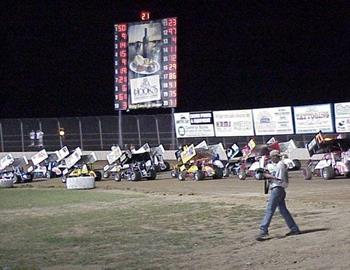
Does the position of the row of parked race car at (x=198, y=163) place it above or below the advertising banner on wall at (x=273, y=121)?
below

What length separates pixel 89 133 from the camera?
178 feet

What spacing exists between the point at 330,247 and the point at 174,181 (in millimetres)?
22998

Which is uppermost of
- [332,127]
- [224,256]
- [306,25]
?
[306,25]

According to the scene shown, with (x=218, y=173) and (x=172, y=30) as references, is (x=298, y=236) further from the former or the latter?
(x=172, y=30)

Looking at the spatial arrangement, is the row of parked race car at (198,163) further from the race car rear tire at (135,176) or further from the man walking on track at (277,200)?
the man walking on track at (277,200)

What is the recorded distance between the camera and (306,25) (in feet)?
211

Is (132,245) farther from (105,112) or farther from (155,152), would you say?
(105,112)

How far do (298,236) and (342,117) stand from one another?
2665cm

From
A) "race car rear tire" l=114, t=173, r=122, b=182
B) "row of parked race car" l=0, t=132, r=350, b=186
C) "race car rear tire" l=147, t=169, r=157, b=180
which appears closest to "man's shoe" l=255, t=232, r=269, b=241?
"row of parked race car" l=0, t=132, r=350, b=186

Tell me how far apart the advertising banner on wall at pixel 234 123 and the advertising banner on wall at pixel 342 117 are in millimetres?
6052

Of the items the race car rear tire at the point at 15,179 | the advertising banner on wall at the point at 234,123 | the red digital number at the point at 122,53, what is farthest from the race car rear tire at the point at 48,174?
the advertising banner on wall at the point at 234,123

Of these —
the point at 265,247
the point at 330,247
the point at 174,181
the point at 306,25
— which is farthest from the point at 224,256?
the point at 306,25

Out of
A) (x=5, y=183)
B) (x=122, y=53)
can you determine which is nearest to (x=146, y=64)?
(x=122, y=53)

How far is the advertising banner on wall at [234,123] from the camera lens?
141ft
